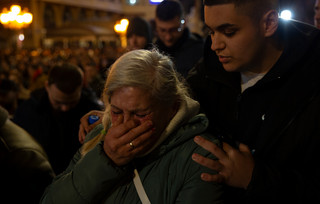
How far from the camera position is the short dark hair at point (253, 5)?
183cm

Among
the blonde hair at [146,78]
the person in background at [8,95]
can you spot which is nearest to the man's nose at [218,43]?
the blonde hair at [146,78]

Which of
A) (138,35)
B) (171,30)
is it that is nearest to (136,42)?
(138,35)

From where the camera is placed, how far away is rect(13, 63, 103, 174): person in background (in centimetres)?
394

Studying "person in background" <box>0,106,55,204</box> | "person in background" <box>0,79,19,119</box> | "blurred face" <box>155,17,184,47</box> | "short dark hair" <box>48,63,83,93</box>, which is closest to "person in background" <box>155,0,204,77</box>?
"blurred face" <box>155,17,184,47</box>

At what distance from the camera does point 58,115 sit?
409cm

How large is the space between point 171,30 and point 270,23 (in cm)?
236

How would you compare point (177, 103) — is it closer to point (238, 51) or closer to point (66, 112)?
point (238, 51)

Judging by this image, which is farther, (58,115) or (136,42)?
(136,42)

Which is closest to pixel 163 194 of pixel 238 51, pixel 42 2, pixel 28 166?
pixel 238 51

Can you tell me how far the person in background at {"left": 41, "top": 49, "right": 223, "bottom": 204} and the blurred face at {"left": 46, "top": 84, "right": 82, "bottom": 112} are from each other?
2.21m

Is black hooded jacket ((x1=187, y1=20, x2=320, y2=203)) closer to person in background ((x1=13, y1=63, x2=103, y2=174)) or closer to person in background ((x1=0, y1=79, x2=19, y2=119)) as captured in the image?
person in background ((x1=13, y1=63, x2=103, y2=174))

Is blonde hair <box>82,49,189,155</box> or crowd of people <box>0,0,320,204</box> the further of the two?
blonde hair <box>82,49,189,155</box>

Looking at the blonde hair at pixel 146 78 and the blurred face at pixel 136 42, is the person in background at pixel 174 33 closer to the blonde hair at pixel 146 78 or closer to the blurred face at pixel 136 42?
the blurred face at pixel 136 42

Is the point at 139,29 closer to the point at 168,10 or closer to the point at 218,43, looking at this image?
the point at 168,10
